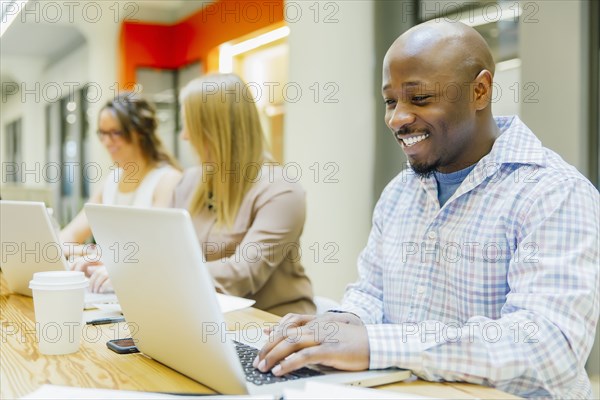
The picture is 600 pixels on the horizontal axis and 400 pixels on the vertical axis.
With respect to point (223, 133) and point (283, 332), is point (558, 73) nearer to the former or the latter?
point (223, 133)

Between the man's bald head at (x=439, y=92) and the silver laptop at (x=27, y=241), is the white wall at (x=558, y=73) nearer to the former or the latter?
the man's bald head at (x=439, y=92)

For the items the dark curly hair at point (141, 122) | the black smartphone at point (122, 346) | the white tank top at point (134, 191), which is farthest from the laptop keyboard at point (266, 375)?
the dark curly hair at point (141, 122)

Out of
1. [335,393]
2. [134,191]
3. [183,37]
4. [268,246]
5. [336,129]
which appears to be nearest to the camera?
[335,393]

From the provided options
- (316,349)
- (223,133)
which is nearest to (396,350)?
(316,349)

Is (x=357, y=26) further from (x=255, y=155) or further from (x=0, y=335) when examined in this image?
(x=0, y=335)

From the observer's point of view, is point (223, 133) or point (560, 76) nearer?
point (223, 133)

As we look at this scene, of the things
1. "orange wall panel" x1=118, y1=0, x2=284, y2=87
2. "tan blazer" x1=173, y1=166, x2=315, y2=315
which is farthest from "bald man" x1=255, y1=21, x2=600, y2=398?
"orange wall panel" x1=118, y1=0, x2=284, y2=87

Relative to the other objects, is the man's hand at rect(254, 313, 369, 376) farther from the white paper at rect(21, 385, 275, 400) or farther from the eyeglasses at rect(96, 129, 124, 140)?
the eyeglasses at rect(96, 129, 124, 140)

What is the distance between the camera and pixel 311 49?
3.97 meters

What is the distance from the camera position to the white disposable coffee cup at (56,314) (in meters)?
1.16

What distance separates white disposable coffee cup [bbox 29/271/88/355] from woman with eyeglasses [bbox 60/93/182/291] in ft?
5.78

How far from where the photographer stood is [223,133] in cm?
221

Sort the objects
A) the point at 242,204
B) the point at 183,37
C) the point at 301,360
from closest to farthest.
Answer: the point at 301,360, the point at 242,204, the point at 183,37

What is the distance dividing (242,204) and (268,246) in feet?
0.67
